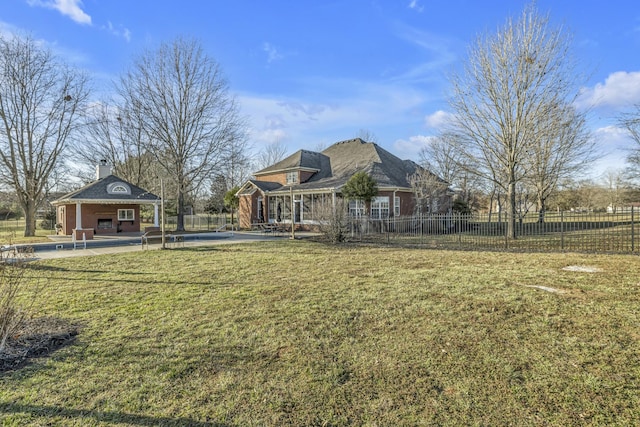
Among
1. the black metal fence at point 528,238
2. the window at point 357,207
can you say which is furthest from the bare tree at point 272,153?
the black metal fence at point 528,238

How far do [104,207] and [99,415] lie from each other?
2470 centimetres

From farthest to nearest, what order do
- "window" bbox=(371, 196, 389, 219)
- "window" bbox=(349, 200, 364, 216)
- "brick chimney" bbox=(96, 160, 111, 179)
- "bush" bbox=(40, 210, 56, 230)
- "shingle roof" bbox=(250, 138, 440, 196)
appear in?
"bush" bbox=(40, 210, 56, 230)
"brick chimney" bbox=(96, 160, 111, 179)
"shingle roof" bbox=(250, 138, 440, 196)
"window" bbox=(371, 196, 389, 219)
"window" bbox=(349, 200, 364, 216)

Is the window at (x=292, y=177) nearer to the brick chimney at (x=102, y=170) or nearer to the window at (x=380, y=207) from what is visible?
the window at (x=380, y=207)

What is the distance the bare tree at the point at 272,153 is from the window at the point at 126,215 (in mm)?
31378

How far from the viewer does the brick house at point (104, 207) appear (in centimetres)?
2175

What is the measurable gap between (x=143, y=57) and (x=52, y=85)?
6.53 meters

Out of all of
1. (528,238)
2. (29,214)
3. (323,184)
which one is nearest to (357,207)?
(323,184)

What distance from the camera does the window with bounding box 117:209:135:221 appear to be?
78.7 feet

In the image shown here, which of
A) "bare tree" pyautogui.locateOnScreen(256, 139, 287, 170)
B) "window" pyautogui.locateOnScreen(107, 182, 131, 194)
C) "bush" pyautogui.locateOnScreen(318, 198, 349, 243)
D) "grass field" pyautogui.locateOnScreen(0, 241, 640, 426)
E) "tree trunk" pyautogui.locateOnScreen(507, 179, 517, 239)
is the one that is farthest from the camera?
"bare tree" pyautogui.locateOnScreen(256, 139, 287, 170)

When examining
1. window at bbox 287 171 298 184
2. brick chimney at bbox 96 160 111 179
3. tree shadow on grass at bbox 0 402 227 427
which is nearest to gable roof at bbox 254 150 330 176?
window at bbox 287 171 298 184

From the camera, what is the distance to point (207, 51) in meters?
26.5

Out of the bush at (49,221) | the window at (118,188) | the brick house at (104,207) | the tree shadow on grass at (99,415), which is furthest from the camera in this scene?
the bush at (49,221)

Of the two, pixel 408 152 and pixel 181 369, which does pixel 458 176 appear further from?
pixel 181 369

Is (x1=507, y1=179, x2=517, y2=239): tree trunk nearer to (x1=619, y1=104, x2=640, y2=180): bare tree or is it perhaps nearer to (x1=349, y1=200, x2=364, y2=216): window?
(x1=619, y1=104, x2=640, y2=180): bare tree
